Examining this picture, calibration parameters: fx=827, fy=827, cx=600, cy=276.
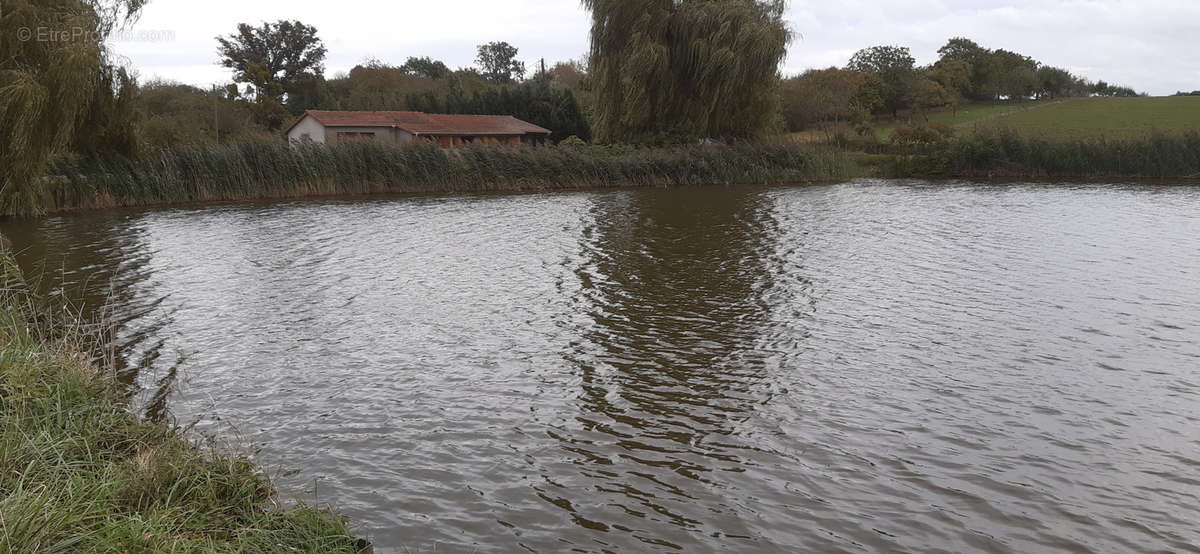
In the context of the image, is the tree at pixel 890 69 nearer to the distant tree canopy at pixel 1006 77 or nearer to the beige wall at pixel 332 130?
the distant tree canopy at pixel 1006 77

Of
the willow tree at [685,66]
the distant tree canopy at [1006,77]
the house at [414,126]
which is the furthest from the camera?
the distant tree canopy at [1006,77]

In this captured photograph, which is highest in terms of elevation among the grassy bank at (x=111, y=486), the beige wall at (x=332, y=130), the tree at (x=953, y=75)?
the tree at (x=953, y=75)

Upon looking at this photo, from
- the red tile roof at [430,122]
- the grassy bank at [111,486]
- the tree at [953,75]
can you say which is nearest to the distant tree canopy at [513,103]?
the red tile roof at [430,122]

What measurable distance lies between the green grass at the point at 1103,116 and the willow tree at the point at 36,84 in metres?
43.2

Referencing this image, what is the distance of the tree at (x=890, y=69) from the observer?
64.8 m

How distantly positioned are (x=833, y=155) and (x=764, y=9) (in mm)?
6965

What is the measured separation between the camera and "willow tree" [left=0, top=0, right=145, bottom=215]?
17.5m

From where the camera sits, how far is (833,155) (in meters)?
35.8

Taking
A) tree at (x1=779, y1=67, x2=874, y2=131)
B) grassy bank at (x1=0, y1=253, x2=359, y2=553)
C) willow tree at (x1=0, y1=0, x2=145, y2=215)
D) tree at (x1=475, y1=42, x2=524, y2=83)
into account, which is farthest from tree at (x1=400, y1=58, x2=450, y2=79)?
grassy bank at (x1=0, y1=253, x2=359, y2=553)

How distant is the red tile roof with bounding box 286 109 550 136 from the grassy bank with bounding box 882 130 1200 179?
2408 cm

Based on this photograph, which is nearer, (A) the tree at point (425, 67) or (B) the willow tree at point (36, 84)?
(B) the willow tree at point (36, 84)

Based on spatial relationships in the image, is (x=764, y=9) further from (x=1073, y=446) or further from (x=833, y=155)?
(x=1073, y=446)

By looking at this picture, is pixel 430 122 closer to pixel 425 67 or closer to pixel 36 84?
pixel 36 84

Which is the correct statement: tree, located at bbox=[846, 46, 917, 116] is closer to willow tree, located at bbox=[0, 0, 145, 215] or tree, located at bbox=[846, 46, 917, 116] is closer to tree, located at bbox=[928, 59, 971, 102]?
tree, located at bbox=[928, 59, 971, 102]
